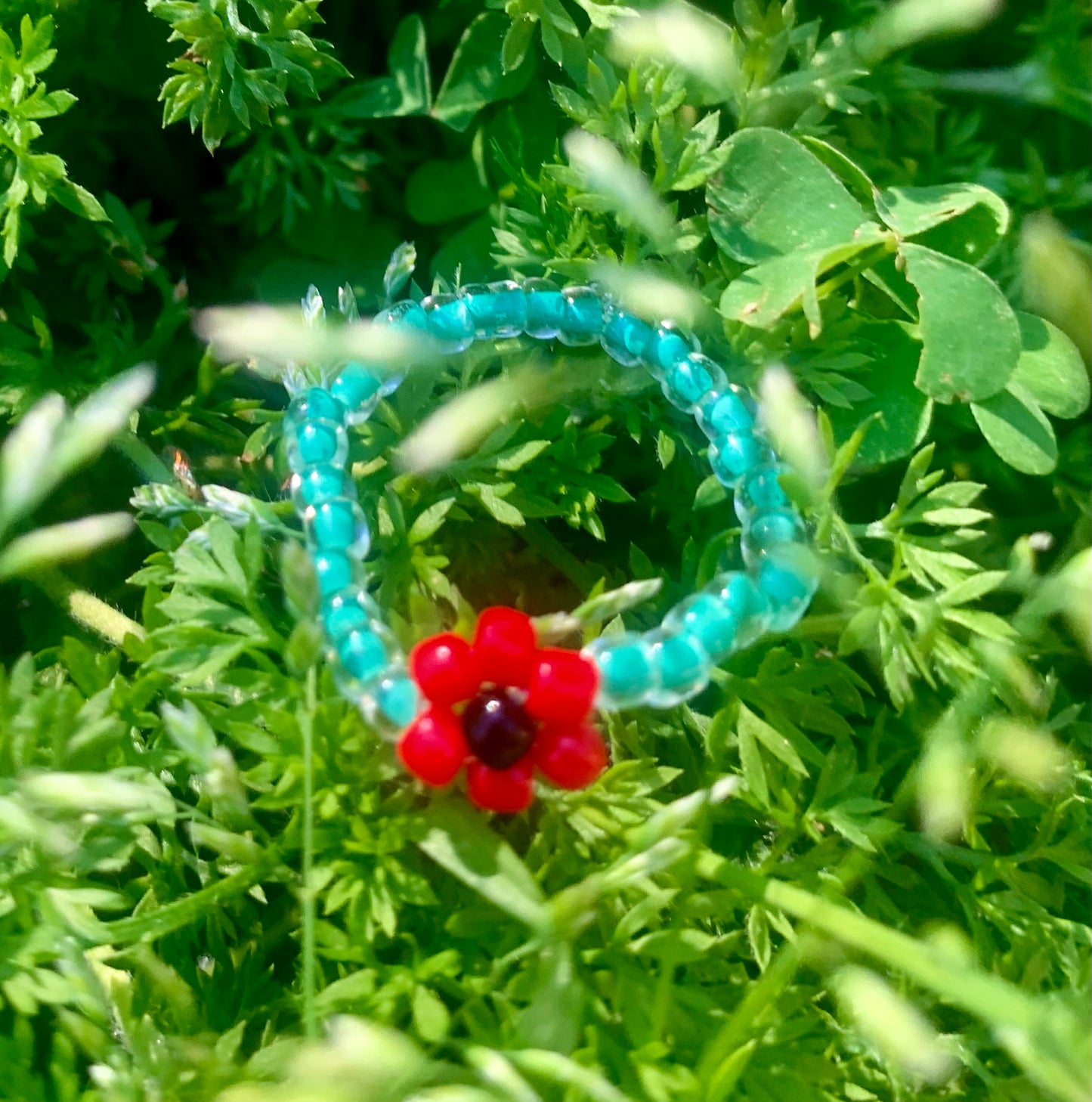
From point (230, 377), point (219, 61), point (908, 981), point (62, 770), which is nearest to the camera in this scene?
point (62, 770)

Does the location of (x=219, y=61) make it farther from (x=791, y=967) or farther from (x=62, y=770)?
(x=791, y=967)

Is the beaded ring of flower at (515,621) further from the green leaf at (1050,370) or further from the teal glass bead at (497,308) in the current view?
the green leaf at (1050,370)

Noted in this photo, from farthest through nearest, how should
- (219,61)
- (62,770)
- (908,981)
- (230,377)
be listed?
(230,377) → (219,61) → (908,981) → (62,770)

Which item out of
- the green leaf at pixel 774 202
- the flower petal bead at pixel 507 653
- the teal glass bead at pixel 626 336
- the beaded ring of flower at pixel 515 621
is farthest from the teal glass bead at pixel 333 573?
the green leaf at pixel 774 202

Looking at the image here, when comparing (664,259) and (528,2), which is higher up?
(528,2)

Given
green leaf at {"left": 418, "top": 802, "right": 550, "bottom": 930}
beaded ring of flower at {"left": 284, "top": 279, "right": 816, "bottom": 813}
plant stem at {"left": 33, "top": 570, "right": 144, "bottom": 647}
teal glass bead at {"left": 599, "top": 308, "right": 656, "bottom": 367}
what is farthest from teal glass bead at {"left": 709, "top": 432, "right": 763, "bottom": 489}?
plant stem at {"left": 33, "top": 570, "right": 144, "bottom": 647}

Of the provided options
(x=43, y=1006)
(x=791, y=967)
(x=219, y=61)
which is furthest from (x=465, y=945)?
(x=219, y=61)

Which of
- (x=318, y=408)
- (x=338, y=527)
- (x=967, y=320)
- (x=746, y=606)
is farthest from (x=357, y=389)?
(x=967, y=320)
